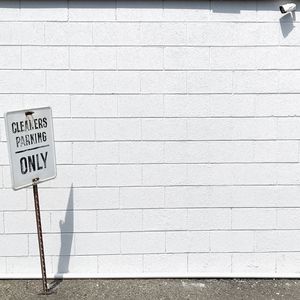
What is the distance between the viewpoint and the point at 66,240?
475 cm

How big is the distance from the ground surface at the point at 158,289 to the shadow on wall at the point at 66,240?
116mm

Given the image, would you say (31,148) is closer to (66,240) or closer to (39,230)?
(39,230)

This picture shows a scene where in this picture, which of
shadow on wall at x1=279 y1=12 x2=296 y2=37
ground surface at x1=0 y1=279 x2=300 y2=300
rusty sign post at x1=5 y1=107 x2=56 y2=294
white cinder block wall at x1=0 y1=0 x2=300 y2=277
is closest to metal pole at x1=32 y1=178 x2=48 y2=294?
rusty sign post at x1=5 y1=107 x2=56 y2=294

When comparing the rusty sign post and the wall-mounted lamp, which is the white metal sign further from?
the wall-mounted lamp

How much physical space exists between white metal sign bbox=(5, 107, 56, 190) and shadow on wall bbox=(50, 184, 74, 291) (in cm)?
53

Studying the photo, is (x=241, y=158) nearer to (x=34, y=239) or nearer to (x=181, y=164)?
(x=181, y=164)

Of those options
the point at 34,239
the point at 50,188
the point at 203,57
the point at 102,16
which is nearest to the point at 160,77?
the point at 203,57

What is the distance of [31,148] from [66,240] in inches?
43.7

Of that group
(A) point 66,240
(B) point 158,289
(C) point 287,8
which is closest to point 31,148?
(A) point 66,240

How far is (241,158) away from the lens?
4695 mm

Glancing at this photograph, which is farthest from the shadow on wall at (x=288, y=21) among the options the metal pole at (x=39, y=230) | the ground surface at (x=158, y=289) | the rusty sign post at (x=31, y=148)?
the metal pole at (x=39, y=230)

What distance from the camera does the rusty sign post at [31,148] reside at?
3998 millimetres

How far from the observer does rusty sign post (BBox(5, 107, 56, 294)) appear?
13.1 ft

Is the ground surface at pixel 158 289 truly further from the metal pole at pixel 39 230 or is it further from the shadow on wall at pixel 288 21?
the shadow on wall at pixel 288 21
